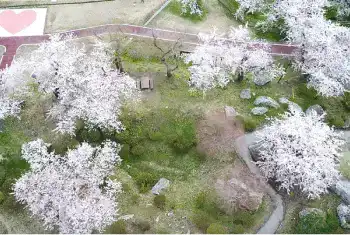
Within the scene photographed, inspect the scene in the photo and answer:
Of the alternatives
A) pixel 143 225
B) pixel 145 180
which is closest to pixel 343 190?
pixel 145 180

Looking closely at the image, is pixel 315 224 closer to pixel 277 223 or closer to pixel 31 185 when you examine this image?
pixel 277 223

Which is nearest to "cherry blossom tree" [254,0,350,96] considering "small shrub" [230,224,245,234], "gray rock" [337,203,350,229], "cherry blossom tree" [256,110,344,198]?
"cherry blossom tree" [256,110,344,198]

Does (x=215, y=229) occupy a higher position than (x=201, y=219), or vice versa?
(x=215, y=229)

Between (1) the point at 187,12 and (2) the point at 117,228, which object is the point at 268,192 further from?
(1) the point at 187,12

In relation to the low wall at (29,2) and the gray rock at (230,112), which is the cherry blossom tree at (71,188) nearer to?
the gray rock at (230,112)

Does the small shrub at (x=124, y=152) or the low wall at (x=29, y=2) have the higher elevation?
the low wall at (x=29, y=2)

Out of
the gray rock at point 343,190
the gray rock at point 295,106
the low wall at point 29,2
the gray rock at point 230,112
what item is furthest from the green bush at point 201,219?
the low wall at point 29,2
